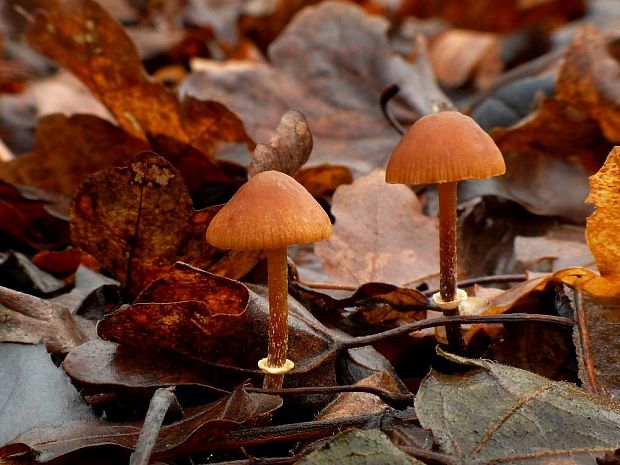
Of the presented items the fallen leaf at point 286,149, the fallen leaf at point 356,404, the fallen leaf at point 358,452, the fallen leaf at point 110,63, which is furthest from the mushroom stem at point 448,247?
the fallen leaf at point 110,63

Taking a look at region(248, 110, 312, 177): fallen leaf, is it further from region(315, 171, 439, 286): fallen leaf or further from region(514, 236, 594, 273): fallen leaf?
region(514, 236, 594, 273): fallen leaf

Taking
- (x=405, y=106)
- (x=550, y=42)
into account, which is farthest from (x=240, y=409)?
(x=550, y=42)

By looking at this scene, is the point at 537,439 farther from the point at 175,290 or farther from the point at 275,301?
the point at 175,290

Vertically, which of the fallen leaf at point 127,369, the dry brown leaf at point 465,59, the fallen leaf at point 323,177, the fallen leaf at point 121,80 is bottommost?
the fallen leaf at point 127,369

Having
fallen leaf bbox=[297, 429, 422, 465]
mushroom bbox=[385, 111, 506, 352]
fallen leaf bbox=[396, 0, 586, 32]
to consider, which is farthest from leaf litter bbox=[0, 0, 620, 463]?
fallen leaf bbox=[396, 0, 586, 32]

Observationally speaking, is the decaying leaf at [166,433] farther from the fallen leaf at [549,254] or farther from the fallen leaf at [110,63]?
the fallen leaf at [110,63]

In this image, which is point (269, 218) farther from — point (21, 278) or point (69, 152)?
point (69, 152)

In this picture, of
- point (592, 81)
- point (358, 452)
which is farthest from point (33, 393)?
point (592, 81)
